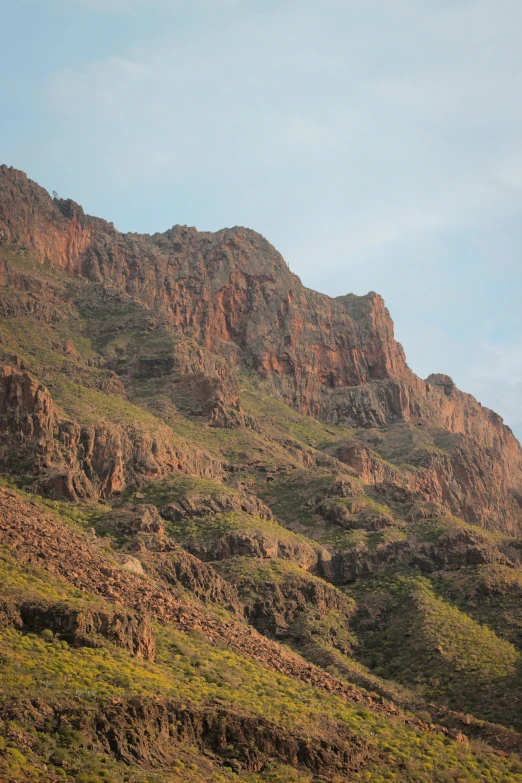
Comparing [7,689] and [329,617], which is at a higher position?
[329,617]

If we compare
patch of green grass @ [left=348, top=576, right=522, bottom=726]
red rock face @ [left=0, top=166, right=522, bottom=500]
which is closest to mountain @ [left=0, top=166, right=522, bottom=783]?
patch of green grass @ [left=348, top=576, right=522, bottom=726]

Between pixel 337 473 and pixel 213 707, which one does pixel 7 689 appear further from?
pixel 337 473

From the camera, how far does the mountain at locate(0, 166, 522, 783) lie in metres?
48.6

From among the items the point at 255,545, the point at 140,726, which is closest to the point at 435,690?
the point at 255,545

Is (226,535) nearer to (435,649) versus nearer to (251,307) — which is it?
(435,649)

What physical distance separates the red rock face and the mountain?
44cm

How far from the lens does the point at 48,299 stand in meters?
128

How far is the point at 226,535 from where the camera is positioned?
83812mm

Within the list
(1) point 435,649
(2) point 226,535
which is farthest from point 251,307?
(1) point 435,649

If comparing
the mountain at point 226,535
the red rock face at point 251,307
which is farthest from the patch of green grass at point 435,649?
the red rock face at point 251,307

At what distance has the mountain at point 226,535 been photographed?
48594 mm

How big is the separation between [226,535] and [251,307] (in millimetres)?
81090

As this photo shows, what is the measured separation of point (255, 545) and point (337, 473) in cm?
3015

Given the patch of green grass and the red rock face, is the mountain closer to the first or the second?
the patch of green grass
